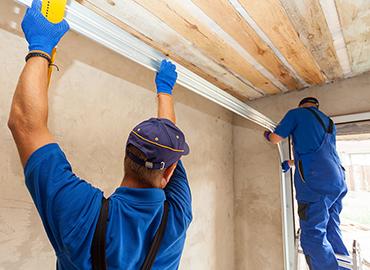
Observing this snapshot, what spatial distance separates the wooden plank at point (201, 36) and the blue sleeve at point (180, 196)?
0.83 metres

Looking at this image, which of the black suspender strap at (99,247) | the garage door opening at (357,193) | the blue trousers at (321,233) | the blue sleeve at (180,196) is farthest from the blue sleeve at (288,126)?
the black suspender strap at (99,247)

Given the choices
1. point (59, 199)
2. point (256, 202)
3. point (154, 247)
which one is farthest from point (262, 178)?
point (59, 199)

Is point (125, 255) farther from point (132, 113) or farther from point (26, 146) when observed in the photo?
point (132, 113)

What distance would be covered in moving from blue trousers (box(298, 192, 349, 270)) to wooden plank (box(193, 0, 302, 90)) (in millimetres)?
1027

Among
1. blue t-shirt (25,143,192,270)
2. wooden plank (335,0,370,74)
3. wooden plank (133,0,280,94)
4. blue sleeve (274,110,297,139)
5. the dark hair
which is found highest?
wooden plank (335,0,370,74)

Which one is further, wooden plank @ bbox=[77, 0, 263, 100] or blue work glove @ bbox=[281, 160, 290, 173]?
blue work glove @ bbox=[281, 160, 290, 173]

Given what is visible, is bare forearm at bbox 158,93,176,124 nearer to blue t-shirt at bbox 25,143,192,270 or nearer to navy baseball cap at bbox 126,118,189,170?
navy baseball cap at bbox 126,118,189,170

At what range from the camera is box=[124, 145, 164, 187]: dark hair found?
2.17ft

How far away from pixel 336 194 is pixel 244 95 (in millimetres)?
1295

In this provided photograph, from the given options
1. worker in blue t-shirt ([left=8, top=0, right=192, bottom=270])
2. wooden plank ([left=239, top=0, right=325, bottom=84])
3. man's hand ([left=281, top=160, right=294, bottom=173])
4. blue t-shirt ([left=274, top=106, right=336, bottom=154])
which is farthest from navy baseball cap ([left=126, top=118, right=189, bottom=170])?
man's hand ([left=281, top=160, right=294, bottom=173])

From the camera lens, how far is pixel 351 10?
1081 millimetres

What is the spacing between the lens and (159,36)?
1342 millimetres

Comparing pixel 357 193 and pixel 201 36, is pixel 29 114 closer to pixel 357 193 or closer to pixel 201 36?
pixel 201 36

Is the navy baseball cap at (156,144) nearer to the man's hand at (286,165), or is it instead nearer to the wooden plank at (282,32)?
the wooden plank at (282,32)
